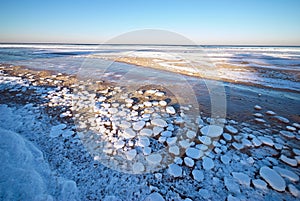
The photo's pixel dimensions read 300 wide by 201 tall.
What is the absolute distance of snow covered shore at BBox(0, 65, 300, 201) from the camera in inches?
65.1

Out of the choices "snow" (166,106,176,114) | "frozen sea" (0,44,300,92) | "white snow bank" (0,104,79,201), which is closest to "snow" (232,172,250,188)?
"snow" (166,106,176,114)

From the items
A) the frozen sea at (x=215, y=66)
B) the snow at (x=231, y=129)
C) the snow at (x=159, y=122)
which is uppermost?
the frozen sea at (x=215, y=66)

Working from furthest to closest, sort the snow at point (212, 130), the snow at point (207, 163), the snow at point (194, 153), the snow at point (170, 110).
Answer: the snow at point (170, 110), the snow at point (212, 130), the snow at point (194, 153), the snow at point (207, 163)

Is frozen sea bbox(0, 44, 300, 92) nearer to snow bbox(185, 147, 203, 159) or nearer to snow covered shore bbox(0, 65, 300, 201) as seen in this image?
snow covered shore bbox(0, 65, 300, 201)

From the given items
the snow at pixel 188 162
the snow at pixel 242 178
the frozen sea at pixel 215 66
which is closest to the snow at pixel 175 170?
the snow at pixel 188 162

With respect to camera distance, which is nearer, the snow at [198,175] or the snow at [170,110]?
the snow at [198,175]

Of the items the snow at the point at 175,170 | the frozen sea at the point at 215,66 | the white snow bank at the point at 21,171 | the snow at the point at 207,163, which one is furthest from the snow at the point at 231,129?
the frozen sea at the point at 215,66

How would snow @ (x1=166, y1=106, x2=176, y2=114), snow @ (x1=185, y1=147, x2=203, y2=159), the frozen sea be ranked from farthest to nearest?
the frozen sea < snow @ (x1=166, y1=106, x2=176, y2=114) < snow @ (x1=185, y1=147, x2=203, y2=159)

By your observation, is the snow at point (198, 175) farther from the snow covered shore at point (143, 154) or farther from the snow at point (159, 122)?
the snow at point (159, 122)

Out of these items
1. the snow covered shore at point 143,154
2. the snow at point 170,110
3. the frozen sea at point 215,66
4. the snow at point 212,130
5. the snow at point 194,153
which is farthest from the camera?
the frozen sea at point 215,66

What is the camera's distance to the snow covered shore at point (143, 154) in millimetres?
1654

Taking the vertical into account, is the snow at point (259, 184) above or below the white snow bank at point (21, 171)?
below

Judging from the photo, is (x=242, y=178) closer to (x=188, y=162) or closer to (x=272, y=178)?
(x=272, y=178)

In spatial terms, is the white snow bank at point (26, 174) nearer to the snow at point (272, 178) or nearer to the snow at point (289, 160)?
the snow at point (272, 178)
